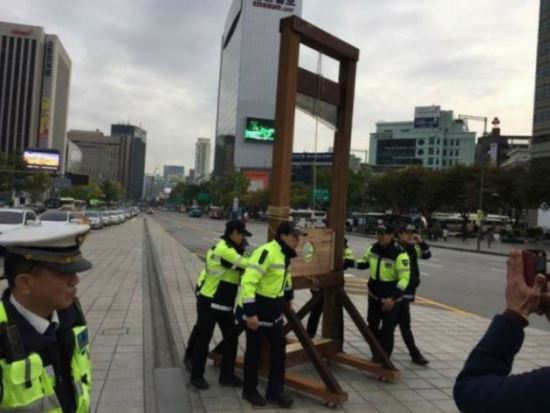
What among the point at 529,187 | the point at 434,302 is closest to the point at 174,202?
the point at 529,187

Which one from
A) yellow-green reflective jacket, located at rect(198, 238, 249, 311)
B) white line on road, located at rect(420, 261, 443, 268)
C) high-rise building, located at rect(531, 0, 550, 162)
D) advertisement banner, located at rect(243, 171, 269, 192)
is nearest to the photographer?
yellow-green reflective jacket, located at rect(198, 238, 249, 311)

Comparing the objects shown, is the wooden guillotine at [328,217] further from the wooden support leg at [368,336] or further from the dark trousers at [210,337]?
the dark trousers at [210,337]

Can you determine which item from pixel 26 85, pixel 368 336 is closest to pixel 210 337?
pixel 368 336

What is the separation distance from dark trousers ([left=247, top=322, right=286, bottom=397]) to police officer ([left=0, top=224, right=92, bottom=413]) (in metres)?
3.17

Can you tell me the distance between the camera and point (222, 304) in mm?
5734

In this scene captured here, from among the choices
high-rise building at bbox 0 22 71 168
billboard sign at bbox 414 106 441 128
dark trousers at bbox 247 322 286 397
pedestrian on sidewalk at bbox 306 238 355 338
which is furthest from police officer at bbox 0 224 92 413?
billboard sign at bbox 414 106 441 128

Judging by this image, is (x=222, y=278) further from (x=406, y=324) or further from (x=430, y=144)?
(x=430, y=144)

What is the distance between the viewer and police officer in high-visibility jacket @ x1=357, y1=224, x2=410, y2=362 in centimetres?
658

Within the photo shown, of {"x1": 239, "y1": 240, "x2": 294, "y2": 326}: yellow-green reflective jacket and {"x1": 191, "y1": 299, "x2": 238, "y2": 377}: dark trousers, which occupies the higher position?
{"x1": 239, "y1": 240, "x2": 294, "y2": 326}: yellow-green reflective jacket

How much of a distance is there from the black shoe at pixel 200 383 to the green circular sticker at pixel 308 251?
1.69 meters

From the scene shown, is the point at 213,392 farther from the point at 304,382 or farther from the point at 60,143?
the point at 60,143

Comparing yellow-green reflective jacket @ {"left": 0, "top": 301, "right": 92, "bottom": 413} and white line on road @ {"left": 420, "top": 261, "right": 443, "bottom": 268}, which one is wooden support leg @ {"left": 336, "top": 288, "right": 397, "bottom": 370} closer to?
yellow-green reflective jacket @ {"left": 0, "top": 301, "right": 92, "bottom": 413}

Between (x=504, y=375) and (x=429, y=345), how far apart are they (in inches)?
259

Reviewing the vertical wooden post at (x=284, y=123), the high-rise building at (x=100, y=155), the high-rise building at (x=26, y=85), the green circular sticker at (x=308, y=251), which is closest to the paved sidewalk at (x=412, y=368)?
the green circular sticker at (x=308, y=251)
